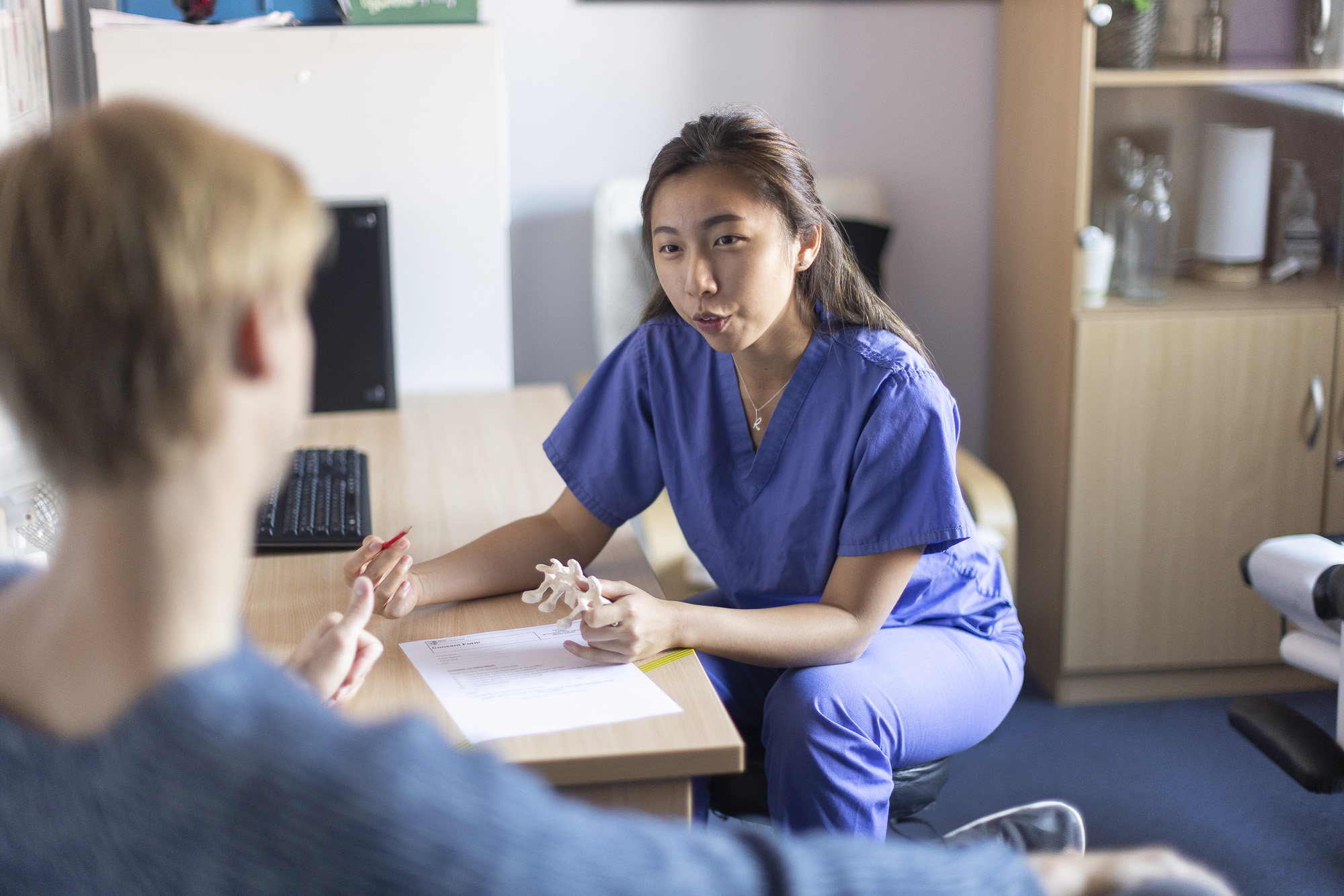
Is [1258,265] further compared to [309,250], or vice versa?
[1258,265]

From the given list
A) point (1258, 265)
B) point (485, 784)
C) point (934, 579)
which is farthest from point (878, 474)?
point (1258, 265)

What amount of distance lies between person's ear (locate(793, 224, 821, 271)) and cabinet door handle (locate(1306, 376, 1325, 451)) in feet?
4.35

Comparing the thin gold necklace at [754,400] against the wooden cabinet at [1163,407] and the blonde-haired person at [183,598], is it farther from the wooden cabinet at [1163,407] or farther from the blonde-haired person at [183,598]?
the wooden cabinet at [1163,407]

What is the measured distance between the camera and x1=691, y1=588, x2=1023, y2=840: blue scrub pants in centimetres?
124

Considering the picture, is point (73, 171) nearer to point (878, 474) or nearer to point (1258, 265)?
point (878, 474)

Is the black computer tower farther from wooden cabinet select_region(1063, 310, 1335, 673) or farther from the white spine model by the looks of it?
wooden cabinet select_region(1063, 310, 1335, 673)

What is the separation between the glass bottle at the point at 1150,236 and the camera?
7.54 ft

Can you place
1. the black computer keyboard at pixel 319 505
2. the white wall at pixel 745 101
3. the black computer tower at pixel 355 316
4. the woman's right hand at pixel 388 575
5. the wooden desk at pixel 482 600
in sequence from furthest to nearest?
the white wall at pixel 745 101
the black computer tower at pixel 355 316
the black computer keyboard at pixel 319 505
the woman's right hand at pixel 388 575
the wooden desk at pixel 482 600

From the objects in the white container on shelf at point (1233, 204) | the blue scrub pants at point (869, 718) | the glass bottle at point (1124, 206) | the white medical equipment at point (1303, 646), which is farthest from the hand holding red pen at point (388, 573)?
the white container on shelf at point (1233, 204)

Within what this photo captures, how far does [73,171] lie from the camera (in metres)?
0.54

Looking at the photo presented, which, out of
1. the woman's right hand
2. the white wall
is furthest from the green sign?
the woman's right hand

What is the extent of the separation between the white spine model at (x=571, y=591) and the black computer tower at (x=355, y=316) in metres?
0.96

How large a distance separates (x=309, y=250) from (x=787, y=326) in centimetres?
90

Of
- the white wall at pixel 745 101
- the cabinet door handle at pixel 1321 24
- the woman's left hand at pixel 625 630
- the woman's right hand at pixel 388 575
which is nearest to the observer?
the woman's left hand at pixel 625 630
